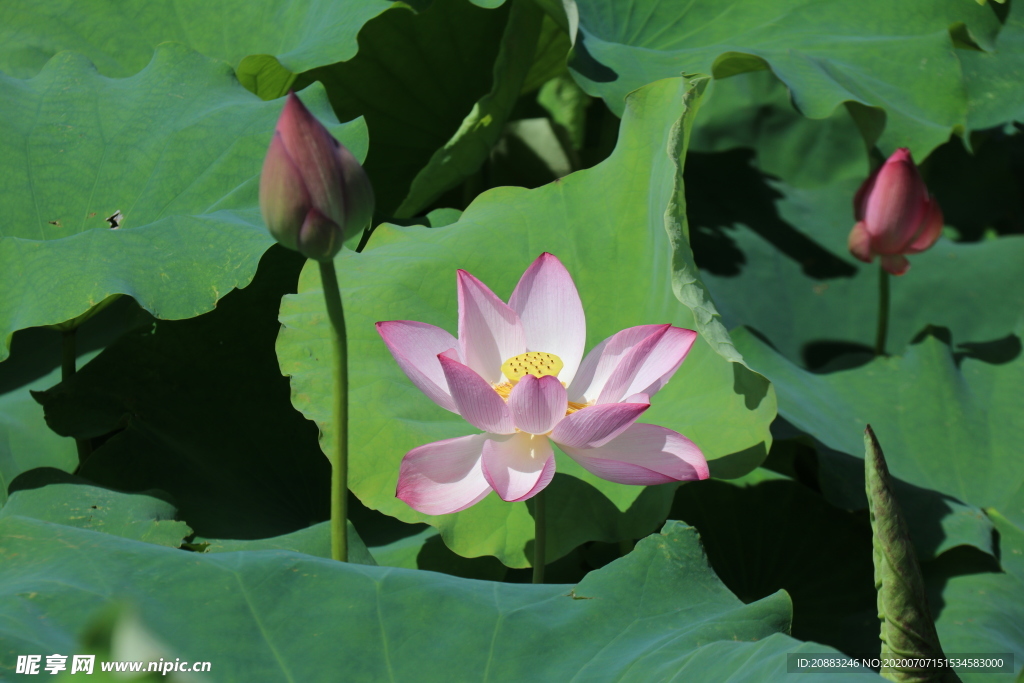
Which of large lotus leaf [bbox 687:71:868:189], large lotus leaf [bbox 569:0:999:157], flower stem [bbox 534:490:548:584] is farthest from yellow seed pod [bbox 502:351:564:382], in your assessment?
large lotus leaf [bbox 687:71:868:189]

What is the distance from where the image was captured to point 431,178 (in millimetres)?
1317

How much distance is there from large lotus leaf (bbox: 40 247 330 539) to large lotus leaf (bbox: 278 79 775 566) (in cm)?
22

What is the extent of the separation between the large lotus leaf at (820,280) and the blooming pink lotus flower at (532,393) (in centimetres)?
73

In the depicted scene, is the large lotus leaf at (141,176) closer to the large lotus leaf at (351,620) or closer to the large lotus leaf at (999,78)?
the large lotus leaf at (351,620)

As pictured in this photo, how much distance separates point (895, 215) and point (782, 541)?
1.93ft

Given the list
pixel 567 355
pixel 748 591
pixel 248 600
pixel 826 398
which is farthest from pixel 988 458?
pixel 248 600

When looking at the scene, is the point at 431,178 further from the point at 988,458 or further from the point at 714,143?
the point at 714,143

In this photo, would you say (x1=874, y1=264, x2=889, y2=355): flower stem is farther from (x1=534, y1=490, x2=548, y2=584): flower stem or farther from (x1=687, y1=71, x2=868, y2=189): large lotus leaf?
(x1=534, y1=490, x2=548, y2=584): flower stem

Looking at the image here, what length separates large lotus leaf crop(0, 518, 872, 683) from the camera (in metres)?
0.58

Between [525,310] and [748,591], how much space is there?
60 centimetres

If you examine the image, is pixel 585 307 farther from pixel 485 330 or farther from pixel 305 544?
pixel 305 544

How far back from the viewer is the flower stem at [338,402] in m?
0.60

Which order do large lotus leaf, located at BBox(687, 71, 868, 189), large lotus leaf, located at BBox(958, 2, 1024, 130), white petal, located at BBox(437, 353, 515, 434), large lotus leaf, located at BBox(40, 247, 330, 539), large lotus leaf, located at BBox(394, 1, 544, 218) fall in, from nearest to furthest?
white petal, located at BBox(437, 353, 515, 434) < large lotus leaf, located at BBox(40, 247, 330, 539) < large lotus leaf, located at BBox(394, 1, 544, 218) < large lotus leaf, located at BBox(958, 2, 1024, 130) < large lotus leaf, located at BBox(687, 71, 868, 189)

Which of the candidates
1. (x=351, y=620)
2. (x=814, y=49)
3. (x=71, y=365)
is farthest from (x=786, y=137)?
(x=351, y=620)
